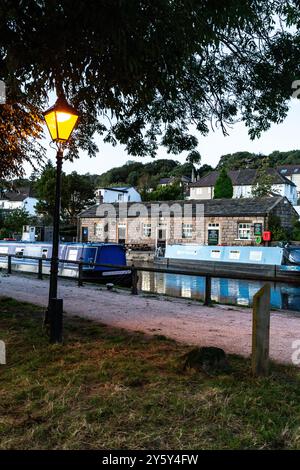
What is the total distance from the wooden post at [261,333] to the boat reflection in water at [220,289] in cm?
Result: 1038

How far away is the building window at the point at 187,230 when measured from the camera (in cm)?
3444

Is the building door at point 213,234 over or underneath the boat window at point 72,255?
over

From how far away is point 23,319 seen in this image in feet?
21.9

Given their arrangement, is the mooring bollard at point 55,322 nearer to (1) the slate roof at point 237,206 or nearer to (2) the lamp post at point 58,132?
(2) the lamp post at point 58,132

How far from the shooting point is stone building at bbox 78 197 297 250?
31172mm

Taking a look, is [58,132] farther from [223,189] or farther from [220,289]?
[223,189]

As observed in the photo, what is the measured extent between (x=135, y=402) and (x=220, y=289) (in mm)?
15294

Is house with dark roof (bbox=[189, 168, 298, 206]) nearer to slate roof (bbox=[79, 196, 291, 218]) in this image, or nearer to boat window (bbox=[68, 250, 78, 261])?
slate roof (bbox=[79, 196, 291, 218])

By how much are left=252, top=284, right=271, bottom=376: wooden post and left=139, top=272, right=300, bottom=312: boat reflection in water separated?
1038cm

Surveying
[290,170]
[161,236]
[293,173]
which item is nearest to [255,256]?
[161,236]

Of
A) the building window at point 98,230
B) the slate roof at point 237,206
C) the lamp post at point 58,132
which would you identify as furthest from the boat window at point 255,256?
the building window at point 98,230

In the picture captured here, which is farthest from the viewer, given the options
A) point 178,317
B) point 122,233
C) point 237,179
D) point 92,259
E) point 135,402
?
point 237,179

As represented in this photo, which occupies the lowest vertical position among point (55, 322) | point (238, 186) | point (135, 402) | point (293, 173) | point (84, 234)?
point (135, 402)

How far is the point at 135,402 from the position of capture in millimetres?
3262
